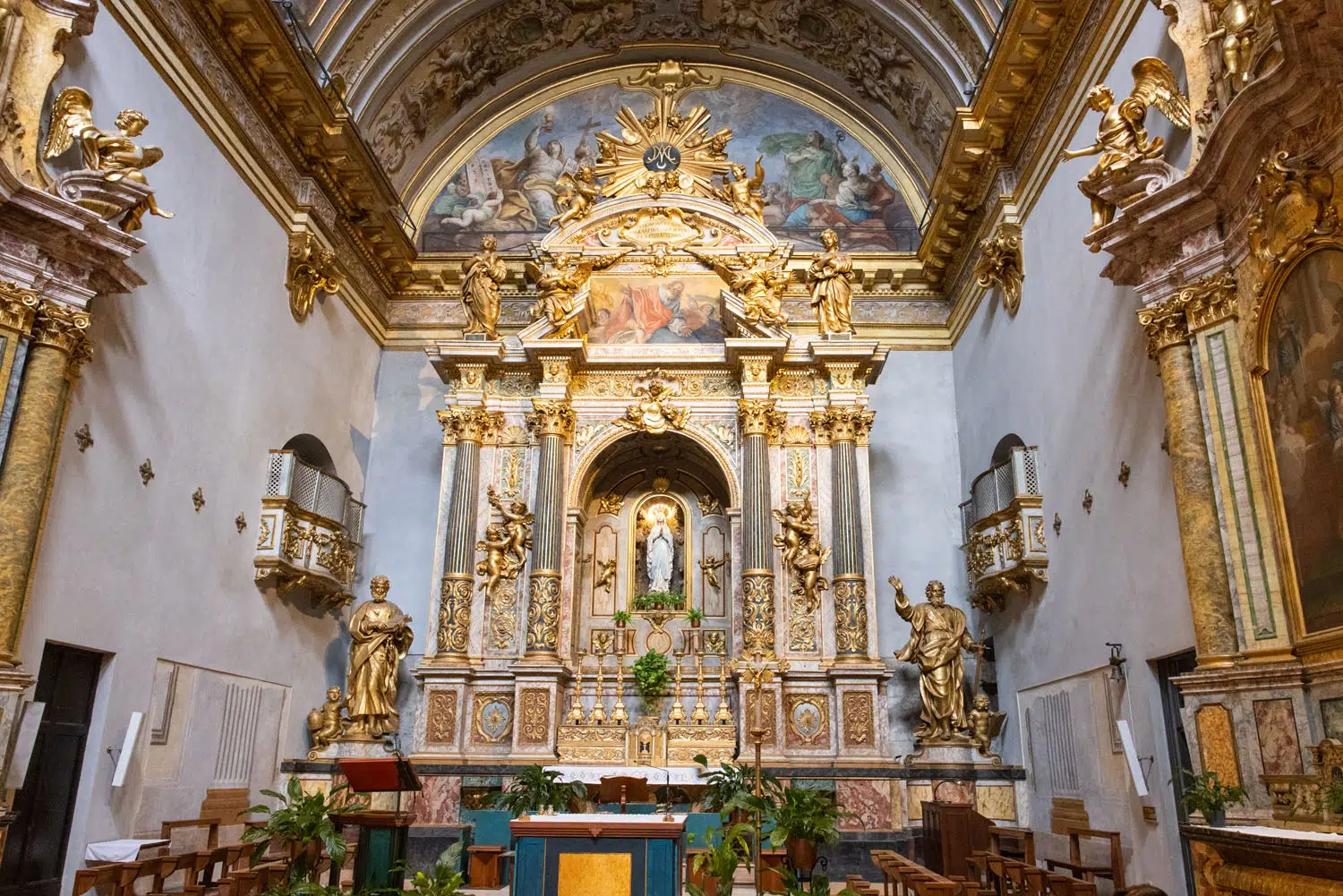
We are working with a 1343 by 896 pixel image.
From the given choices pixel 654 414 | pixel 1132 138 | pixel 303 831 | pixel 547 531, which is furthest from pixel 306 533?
pixel 1132 138

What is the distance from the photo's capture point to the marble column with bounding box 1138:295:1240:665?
7.98 meters

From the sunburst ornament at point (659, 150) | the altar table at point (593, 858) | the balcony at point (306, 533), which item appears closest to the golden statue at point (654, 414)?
the sunburst ornament at point (659, 150)

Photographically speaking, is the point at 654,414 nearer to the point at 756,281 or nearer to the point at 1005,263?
the point at 756,281

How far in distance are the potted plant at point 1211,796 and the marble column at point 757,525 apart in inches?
283

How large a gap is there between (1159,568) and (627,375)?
29.1ft

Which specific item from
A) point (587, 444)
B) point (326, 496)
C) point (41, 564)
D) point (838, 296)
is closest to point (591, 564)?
point (587, 444)

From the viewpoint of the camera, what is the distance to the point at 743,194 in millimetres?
16984

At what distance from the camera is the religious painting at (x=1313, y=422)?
690 centimetres

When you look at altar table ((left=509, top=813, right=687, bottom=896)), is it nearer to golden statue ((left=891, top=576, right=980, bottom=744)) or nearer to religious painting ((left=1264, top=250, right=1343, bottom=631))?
religious painting ((left=1264, top=250, right=1343, bottom=631))

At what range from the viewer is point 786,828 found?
9516mm

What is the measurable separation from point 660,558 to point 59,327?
373 inches

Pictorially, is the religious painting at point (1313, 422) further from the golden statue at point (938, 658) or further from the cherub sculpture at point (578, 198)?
the cherub sculpture at point (578, 198)

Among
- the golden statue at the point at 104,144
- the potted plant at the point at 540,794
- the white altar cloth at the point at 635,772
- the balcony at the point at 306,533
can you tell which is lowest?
the potted plant at the point at 540,794

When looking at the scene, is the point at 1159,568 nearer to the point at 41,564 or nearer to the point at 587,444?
the point at 587,444
